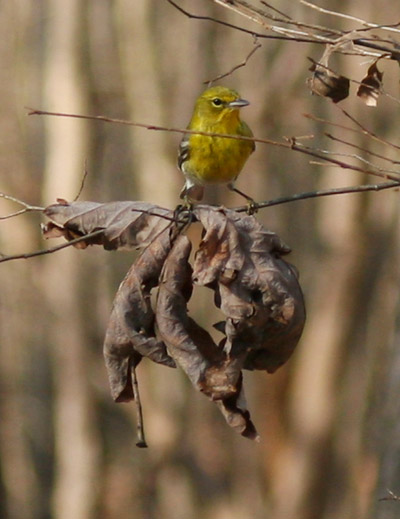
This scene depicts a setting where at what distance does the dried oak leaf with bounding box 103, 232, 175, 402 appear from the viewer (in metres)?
A: 2.64

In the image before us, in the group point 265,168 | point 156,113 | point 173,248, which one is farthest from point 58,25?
point 173,248

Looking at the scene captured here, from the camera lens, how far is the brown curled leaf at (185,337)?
8.53 ft

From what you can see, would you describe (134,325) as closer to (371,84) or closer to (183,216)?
(183,216)

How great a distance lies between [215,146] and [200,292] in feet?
18.0

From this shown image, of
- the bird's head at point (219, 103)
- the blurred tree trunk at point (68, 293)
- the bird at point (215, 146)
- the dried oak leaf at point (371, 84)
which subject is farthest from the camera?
the blurred tree trunk at point (68, 293)

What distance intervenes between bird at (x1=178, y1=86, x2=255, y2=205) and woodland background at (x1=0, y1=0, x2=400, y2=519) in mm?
4329

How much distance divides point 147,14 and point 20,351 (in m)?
3.93

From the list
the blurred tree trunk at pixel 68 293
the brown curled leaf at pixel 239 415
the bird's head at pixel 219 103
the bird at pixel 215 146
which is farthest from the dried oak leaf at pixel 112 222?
the blurred tree trunk at pixel 68 293

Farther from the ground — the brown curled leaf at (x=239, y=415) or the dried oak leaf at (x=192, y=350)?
the dried oak leaf at (x=192, y=350)

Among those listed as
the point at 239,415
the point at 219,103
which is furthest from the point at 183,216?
the point at 219,103

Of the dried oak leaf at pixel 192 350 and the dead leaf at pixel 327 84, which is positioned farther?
the dead leaf at pixel 327 84

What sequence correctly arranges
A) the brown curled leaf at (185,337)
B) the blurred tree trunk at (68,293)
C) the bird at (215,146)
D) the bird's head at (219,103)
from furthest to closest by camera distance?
1. the blurred tree trunk at (68,293)
2. the bird's head at (219,103)
3. the bird at (215,146)
4. the brown curled leaf at (185,337)

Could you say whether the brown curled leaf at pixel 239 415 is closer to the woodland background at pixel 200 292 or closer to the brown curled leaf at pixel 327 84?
the brown curled leaf at pixel 327 84

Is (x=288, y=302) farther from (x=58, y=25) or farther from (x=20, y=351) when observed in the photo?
Result: (x=20, y=351)
